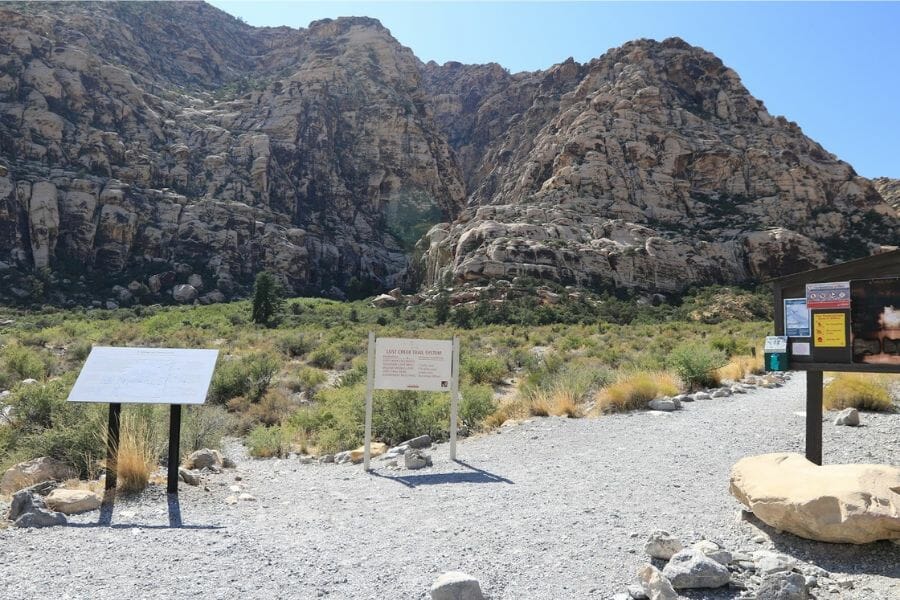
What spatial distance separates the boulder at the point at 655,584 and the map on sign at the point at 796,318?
2.95m

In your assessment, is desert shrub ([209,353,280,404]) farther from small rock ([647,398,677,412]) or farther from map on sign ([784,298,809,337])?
map on sign ([784,298,809,337])

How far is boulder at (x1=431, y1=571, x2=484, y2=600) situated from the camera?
11.7 feet

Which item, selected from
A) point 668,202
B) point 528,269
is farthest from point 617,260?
point 668,202

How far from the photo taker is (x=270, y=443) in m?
9.74

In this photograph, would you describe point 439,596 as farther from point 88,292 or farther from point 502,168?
point 502,168

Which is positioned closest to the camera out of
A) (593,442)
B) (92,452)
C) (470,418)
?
(92,452)

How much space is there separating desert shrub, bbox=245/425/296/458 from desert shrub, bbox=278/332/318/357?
15085 millimetres

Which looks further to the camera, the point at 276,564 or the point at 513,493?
the point at 513,493

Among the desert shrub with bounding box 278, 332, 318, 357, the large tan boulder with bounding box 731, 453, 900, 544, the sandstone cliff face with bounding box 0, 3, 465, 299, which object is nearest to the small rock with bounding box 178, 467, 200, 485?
the large tan boulder with bounding box 731, 453, 900, 544

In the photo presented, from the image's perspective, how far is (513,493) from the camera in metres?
6.22

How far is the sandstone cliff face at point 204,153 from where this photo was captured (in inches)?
2432

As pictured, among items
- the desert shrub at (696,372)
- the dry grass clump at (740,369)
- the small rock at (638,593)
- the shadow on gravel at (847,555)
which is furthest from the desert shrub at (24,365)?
the shadow on gravel at (847,555)

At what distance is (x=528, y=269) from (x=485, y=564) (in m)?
45.5

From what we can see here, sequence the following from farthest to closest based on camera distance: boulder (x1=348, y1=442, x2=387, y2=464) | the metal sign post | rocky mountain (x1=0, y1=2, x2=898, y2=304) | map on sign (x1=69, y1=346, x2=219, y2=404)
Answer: rocky mountain (x1=0, y1=2, x2=898, y2=304) < boulder (x1=348, y1=442, x2=387, y2=464) < the metal sign post < map on sign (x1=69, y1=346, x2=219, y2=404)
